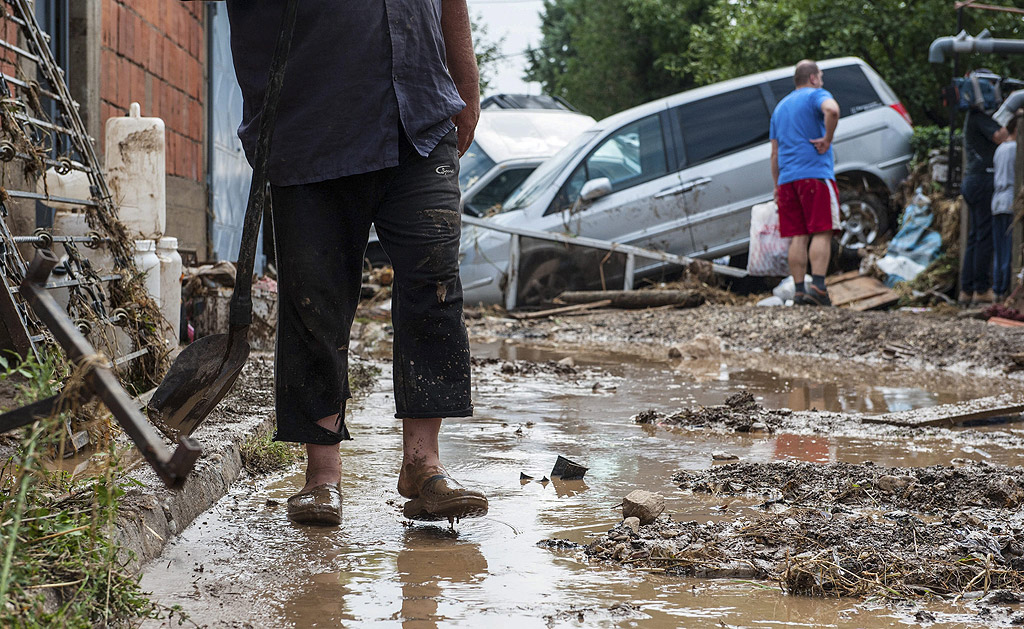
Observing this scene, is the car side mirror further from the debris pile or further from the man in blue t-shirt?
the debris pile

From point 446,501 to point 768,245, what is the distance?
8.45m

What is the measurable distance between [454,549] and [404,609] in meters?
0.48

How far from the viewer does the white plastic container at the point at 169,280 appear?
498 centimetres

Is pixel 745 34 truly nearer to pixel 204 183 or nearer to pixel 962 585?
pixel 204 183

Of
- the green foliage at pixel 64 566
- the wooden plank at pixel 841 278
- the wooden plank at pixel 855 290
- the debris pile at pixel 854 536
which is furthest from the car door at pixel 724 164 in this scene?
the green foliage at pixel 64 566

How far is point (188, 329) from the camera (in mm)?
5777

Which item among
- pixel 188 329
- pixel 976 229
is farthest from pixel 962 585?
pixel 976 229

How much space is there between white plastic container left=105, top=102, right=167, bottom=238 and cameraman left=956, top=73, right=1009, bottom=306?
25.8 feet

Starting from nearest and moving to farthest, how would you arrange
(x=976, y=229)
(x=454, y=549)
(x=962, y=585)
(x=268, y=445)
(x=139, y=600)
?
(x=139, y=600), (x=962, y=585), (x=454, y=549), (x=268, y=445), (x=976, y=229)

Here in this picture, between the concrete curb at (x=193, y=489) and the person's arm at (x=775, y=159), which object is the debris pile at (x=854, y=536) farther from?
the person's arm at (x=775, y=159)

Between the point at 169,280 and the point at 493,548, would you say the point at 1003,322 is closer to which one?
the point at 169,280

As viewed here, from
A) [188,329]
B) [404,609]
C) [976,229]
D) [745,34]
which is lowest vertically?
[404,609]

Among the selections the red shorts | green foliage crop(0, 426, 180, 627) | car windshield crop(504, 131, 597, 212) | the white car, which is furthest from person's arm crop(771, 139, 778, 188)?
green foliage crop(0, 426, 180, 627)

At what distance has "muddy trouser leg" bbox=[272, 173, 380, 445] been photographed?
2.91 metres
